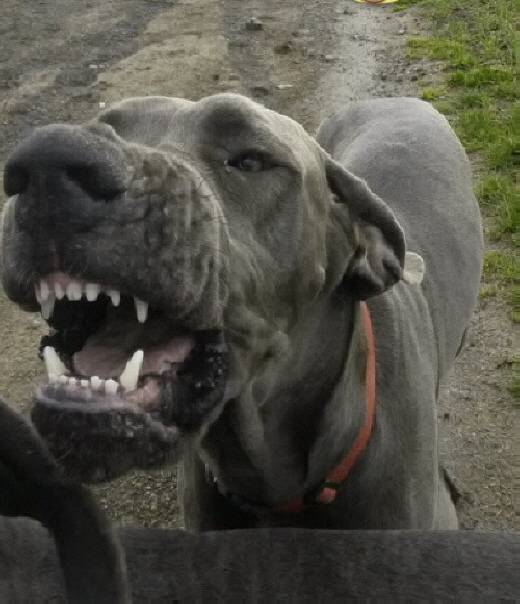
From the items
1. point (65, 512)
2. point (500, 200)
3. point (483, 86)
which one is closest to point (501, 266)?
point (500, 200)

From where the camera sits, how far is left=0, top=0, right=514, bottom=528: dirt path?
3.89 meters

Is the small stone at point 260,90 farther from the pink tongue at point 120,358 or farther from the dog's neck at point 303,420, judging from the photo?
the pink tongue at point 120,358

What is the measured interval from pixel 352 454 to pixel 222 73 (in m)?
5.00

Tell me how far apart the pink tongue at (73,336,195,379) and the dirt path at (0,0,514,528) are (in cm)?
187

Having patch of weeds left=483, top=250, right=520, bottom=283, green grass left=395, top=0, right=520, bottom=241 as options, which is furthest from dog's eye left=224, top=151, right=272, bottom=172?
green grass left=395, top=0, right=520, bottom=241

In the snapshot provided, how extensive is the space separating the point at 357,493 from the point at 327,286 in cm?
62

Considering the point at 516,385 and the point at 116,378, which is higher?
the point at 116,378

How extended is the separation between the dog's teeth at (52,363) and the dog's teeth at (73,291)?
184mm

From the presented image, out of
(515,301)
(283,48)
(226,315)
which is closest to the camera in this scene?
(226,315)

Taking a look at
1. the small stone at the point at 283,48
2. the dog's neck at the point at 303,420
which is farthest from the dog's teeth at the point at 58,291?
the small stone at the point at 283,48

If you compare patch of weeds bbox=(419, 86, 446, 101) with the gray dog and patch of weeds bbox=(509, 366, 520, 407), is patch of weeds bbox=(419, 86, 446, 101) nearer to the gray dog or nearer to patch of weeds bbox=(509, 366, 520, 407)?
patch of weeds bbox=(509, 366, 520, 407)

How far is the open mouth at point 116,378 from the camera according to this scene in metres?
1.70

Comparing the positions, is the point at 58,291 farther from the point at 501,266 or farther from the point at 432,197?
the point at 501,266

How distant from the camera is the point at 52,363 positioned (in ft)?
6.00
